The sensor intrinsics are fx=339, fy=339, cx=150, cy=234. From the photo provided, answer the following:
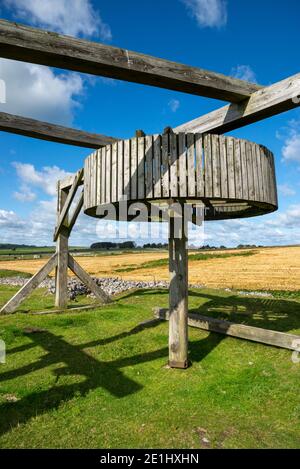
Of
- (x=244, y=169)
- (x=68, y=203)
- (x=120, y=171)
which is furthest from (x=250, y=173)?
(x=68, y=203)

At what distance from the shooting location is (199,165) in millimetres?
4934

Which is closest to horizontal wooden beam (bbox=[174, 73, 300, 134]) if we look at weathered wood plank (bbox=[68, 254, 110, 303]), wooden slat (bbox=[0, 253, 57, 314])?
weathered wood plank (bbox=[68, 254, 110, 303])

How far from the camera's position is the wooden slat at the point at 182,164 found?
191 inches

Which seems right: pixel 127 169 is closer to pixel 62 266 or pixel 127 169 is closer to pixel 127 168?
pixel 127 168

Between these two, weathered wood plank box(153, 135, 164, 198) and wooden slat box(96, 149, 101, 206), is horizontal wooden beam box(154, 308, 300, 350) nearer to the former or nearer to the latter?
weathered wood plank box(153, 135, 164, 198)

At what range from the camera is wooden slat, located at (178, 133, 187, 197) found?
4855 mm

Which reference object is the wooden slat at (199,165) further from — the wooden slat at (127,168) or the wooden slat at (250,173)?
the wooden slat at (127,168)

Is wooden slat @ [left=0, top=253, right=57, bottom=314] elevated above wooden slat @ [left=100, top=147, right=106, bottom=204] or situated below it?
below

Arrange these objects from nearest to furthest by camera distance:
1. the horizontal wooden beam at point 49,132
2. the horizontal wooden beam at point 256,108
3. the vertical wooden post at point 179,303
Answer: the horizontal wooden beam at point 256,108 < the vertical wooden post at point 179,303 < the horizontal wooden beam at point 49,132

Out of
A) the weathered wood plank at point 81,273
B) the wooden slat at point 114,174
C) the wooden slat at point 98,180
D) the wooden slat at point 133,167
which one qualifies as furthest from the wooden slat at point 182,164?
the weathered wood plank at point 81,273

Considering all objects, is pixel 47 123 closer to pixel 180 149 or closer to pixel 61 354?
pixel 180 149

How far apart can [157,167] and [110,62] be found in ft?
4.95

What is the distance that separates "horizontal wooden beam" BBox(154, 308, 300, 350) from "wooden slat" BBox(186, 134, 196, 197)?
3.58 meters
